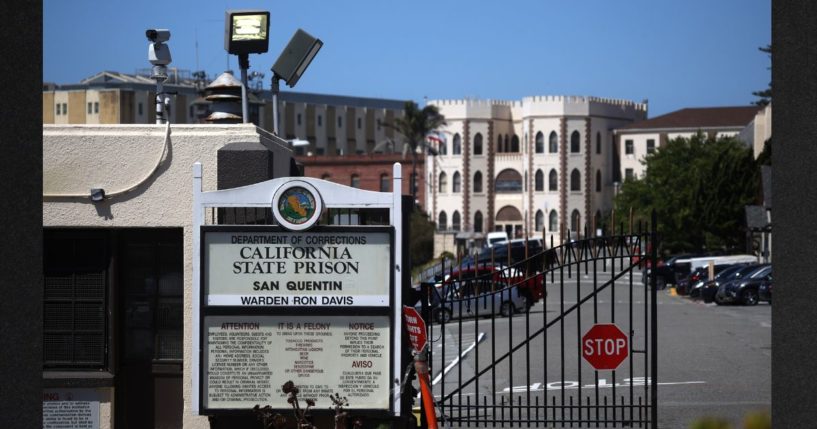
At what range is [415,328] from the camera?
9.37 meters

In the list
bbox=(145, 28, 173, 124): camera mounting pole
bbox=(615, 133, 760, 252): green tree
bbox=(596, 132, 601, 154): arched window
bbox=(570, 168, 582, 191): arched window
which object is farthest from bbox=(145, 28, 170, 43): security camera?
bbox=(596, 132, 601, 154): arched window

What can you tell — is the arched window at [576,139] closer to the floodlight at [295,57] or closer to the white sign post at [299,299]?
the floodlight at [295,57]

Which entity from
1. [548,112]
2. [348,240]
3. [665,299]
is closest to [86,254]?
[348,240]

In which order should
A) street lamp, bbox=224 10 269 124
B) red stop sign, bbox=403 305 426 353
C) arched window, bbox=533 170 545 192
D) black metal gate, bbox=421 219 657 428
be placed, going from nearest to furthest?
red stop sign, bbox=403 305 426 353, black metal gate, bbox=421 219 657 428, street lamp, bbox=224 10 269 124, arched window, bbox=533 170 545 192

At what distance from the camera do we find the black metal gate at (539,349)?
10336 mm

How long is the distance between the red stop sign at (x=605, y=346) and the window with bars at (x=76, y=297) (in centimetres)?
421

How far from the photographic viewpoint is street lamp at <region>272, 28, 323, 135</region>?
11.7 metres

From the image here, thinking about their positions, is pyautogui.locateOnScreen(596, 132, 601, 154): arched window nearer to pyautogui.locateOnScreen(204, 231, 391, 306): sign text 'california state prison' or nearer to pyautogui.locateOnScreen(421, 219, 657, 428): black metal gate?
pyautogui.locateOnScreen(421, 219, 657, 428): black metal gate

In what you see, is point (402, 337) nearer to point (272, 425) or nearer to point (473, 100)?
point (272, 425)

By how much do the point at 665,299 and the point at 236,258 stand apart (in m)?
41.2

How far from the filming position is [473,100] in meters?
125

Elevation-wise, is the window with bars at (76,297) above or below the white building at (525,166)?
below

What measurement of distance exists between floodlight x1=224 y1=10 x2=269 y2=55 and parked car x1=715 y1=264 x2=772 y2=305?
108 ft

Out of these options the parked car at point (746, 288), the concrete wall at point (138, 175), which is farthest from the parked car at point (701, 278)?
the concrete wall at point (138, 175)
